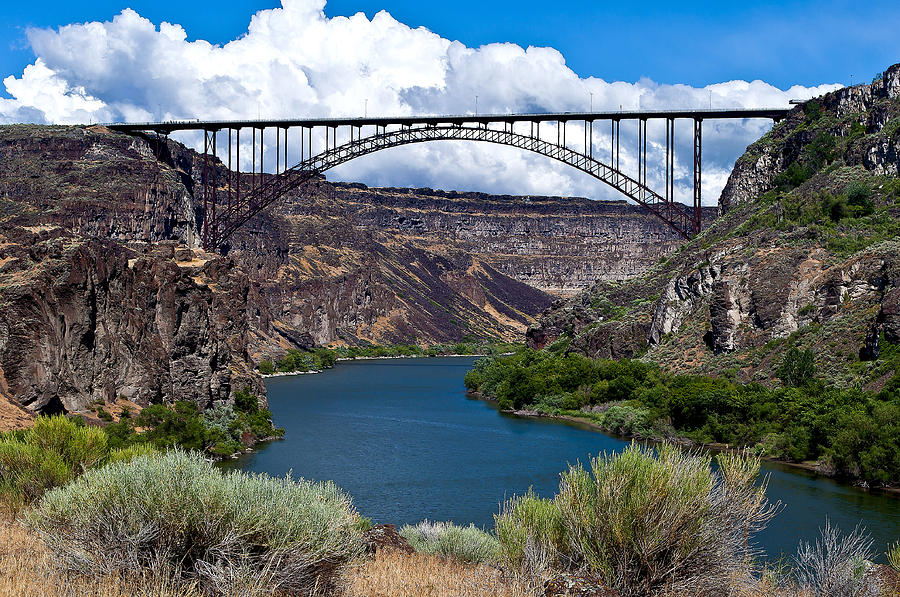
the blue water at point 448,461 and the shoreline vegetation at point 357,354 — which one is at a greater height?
the blue water at point 448,461

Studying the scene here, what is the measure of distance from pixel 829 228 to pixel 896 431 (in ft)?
75.5

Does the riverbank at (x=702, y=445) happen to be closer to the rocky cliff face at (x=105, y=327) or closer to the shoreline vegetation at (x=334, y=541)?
the shoreline vegetation at (x=334, y=541)

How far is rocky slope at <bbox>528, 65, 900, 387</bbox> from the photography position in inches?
1753

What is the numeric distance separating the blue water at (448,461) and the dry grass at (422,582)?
257cm

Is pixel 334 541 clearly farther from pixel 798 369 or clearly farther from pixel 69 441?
pixel 798 369

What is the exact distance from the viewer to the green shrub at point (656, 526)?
9.65m

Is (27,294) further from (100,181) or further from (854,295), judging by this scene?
(100,181)

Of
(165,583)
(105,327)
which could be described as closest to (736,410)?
(105,327)

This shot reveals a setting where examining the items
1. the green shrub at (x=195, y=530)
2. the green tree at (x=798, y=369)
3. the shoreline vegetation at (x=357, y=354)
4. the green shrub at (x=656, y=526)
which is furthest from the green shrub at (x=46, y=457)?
the shoreline vegetation at (x=357, y=354)

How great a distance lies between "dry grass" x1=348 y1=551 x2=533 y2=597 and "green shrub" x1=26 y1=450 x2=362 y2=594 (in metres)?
0.70

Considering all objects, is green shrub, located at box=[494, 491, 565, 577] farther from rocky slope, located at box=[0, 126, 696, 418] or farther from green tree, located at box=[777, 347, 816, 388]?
green tree, located at box=[777, 347, 816, 388]

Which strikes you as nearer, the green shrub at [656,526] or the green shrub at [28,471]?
the green shrub at [656,526]

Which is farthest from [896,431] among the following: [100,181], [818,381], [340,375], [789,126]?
[100,181]

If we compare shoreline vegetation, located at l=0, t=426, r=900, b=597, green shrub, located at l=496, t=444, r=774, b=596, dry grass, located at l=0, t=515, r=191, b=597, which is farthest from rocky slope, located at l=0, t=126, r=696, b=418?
green shrub, located at l=496, t=444, r=774, b=596
